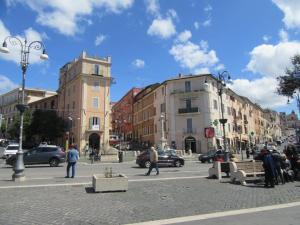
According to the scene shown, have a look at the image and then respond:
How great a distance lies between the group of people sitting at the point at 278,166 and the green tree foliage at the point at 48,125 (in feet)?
165

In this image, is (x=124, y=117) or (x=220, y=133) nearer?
(x=220, y=133)

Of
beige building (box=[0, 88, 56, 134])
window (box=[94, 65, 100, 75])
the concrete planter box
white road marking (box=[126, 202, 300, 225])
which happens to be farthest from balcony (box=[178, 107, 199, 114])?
white road marking (box=[126, 202, 300, 225])

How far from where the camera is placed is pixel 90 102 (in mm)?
56000

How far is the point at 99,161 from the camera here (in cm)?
3688

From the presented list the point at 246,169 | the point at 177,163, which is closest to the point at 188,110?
the point at 177,163

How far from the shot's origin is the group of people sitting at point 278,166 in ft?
41.9

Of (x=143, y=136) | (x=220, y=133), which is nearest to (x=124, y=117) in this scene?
(x=143, y=136)

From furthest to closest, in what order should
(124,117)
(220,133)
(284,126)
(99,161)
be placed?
(284,126), (124,117), (220,133), (99,161)

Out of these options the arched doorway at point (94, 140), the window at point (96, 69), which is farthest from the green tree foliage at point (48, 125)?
the window at point (96, 69)

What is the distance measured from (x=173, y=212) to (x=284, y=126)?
19140 cm

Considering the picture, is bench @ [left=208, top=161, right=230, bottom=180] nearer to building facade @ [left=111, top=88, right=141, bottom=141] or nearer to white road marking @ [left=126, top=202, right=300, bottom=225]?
white road marking @ [left=126, top=202, right=300, bottom=225]

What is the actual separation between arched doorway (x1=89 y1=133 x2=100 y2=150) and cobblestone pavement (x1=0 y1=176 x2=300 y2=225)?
42733 mm

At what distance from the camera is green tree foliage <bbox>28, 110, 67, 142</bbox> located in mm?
60162

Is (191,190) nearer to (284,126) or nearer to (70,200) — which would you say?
(70,200)
